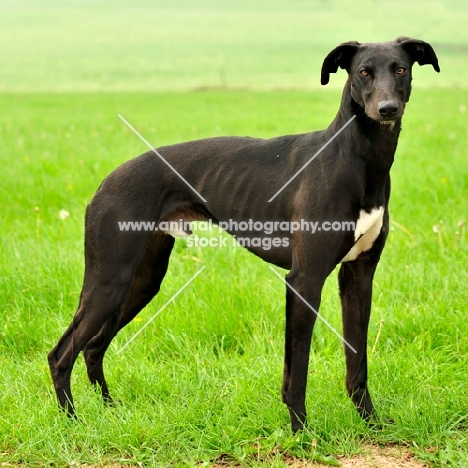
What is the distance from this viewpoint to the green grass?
11.2 ft

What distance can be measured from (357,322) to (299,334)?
0.45 m

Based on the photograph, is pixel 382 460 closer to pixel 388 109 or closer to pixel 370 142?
pixel 370 142

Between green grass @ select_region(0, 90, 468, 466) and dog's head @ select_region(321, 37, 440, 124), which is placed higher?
dog's head @ select_region(321, 37, 440, 124)

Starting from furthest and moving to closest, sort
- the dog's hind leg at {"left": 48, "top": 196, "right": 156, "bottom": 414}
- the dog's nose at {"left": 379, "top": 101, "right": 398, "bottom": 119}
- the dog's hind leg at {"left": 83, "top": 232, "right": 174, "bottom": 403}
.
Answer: the dog's hind leg at {"left": 83, "top": 232, "right": 174, "bottom": 403}, the dog's hind leg at {"left": 48, "top": 196, "right": 156, "bottom": 414}, the dog's nose at {"left": 379, "top": 101, "right": 398, "bottom": 119}

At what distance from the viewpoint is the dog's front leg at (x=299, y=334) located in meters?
3.40

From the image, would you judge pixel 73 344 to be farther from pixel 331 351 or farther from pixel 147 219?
pixel 331 351

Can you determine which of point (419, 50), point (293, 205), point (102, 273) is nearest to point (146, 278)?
point (102, 273)

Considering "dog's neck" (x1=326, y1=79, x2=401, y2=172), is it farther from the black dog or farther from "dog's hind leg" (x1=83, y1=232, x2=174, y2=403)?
"dog's hind leg" (x1=83, y1=232, x2=174, y2=403)

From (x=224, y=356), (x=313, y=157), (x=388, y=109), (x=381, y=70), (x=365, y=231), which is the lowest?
(x=224, y=356)

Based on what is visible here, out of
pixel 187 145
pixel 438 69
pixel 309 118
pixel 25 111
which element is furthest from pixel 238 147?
pixel 25 111

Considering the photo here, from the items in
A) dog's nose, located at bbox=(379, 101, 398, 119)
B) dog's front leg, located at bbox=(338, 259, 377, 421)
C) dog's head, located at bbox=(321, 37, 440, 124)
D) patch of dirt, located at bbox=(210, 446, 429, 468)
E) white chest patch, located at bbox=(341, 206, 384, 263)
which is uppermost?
dog's head, located at bbox=(321, 37, 440, 124)

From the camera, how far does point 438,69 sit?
364cm

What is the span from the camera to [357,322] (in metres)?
3.76

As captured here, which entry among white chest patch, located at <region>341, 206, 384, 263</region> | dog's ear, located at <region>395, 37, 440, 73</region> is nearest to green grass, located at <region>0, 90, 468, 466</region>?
dog's ear, located at <region>395, 37, 440, 73</region>
